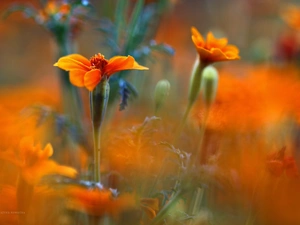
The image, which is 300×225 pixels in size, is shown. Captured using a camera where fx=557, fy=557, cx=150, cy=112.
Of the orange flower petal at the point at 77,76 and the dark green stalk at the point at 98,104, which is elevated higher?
the orange flower petal at the point at 77,76

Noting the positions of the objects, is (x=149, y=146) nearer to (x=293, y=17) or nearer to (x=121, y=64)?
(x=121, y=64)

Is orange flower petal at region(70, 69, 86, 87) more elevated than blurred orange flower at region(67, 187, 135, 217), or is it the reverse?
orange flower petal at region(70, 69, 86, 87)

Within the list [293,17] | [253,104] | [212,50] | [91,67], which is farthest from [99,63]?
[293,17]

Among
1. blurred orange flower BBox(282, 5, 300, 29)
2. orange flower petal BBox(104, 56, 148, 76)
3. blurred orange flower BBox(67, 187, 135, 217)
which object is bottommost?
blurred orange flower BBox(67, 187, 135, 217)

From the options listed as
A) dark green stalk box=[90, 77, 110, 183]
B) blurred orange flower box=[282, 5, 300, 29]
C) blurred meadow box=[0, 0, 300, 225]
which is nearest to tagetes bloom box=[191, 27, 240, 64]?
blurred meadow box=[0, 0, 300, 225]

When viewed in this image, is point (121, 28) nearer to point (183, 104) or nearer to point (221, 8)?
point (183, 104)

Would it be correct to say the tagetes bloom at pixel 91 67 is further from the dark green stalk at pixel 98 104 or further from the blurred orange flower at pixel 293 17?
the blurred orange flower at pixel 293 17

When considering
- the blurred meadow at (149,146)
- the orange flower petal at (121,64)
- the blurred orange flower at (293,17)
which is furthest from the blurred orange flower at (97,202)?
the blurred orange flower at (293,17)

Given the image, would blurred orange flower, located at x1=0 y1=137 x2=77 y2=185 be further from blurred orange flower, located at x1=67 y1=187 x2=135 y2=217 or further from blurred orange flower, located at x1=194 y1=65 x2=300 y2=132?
blurred orange flower, located at x1=194 y1=65 x2=300 y2=132
